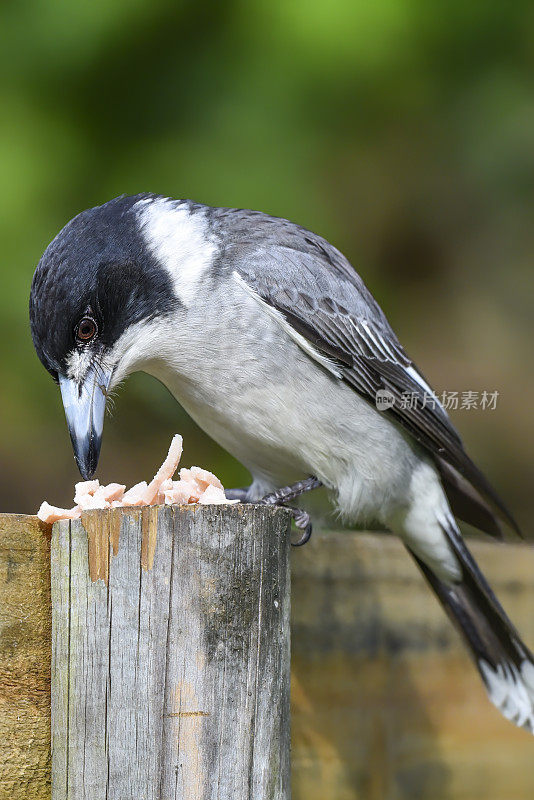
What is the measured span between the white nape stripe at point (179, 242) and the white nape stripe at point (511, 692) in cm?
151

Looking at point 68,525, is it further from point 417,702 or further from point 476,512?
point 476,512

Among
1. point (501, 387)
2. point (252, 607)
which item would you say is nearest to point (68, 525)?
point (252, 607)

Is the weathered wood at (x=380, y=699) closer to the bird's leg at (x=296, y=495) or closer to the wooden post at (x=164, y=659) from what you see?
the bird's leg at (x=296, y=495)

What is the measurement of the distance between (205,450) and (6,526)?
2515mm

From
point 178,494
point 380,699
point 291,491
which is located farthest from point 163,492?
point 380,699

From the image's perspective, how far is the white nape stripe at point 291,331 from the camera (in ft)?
8.53

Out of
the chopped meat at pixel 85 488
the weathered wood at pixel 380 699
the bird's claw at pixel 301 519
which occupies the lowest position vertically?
the weathered wood at pixel 380 699

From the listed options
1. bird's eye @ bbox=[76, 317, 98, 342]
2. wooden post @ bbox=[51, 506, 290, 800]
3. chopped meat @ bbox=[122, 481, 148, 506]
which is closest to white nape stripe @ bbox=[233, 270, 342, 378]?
bird's eye @ bbox=[76, 317, 98, 342]

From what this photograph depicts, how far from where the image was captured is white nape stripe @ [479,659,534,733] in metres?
2.82

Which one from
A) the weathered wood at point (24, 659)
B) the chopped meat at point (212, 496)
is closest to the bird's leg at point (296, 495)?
the chopped meat at point (212, 496)

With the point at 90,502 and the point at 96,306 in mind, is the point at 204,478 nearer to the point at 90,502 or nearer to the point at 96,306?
the point at 90,502

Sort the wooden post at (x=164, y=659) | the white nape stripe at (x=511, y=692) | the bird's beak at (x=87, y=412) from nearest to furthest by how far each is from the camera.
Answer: the wooden post at (x=164, y=659)
the bird's beak at (x=87, y=412)
the white nape stripe at (x=511, y=692)

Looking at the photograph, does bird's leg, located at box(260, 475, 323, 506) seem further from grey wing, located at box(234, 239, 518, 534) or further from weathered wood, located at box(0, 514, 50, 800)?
weathered wood, located at box(0, 514, 50, 800)

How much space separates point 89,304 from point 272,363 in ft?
1.75
